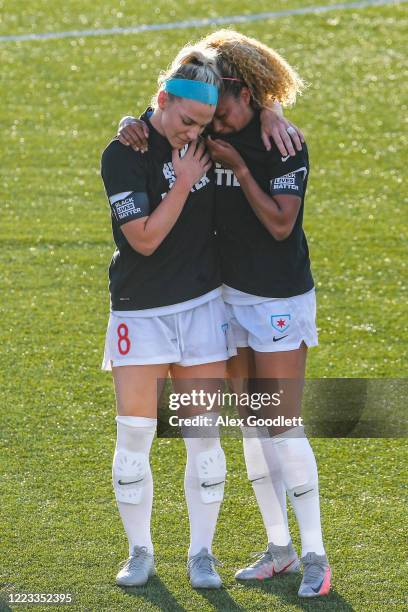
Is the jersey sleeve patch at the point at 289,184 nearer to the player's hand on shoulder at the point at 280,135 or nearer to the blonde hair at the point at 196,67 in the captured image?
the player's hand on shoulder at the point at 280,135

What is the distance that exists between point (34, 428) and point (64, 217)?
2795 millimetres

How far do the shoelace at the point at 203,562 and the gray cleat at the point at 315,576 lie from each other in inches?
12.7

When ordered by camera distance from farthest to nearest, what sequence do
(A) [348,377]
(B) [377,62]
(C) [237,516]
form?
(B) [377,62], (A) [348,377], (C) [237,516]

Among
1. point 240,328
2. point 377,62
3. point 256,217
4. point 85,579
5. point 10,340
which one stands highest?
point 377,62

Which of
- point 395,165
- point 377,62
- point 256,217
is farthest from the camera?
point 377,62

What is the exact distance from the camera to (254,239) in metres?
4.27

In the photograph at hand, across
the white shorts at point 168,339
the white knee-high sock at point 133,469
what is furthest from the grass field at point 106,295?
the white shorts at point 168,339

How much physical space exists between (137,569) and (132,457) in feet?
1.33

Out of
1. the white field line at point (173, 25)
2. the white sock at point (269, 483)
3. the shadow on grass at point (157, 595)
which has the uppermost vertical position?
the white field line at point (173, 25)

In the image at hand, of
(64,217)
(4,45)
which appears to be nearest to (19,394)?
(64,217)

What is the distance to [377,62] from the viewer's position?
1076 cm

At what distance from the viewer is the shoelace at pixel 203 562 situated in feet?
14.3

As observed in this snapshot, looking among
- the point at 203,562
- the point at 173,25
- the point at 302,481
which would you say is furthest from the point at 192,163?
the point at 173,25

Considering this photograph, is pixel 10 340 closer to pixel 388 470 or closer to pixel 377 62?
pixel 388 470
